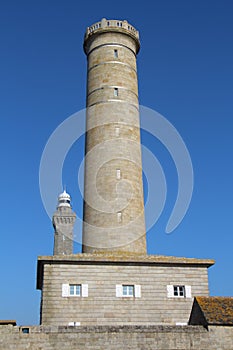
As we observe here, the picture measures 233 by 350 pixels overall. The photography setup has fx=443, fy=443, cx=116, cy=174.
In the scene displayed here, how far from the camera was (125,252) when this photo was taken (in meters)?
24.8

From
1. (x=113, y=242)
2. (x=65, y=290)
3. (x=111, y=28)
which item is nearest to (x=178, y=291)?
(x=113, y=242)

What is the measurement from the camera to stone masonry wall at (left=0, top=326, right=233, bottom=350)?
1611 centimetres

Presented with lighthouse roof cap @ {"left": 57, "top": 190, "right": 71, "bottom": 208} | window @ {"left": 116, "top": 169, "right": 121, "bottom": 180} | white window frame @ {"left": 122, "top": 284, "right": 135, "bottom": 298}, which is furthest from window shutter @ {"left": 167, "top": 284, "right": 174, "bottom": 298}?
lighthouse roof cap @ {"left": 57, "top": 190, "right": 71, "bottom": 208}

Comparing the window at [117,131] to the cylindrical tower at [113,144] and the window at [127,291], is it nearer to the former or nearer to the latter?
the cylindrical tower at [113,144]

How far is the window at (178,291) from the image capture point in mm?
21578

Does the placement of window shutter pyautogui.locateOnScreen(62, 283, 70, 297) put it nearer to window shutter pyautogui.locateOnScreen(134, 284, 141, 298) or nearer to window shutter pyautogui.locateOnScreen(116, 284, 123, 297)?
window shutter pyautogui.locateOnScreen(116, 284, 123, 297)

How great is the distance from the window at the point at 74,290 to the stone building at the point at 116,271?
5cm

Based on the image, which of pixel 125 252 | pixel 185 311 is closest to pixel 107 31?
pixel 125 252

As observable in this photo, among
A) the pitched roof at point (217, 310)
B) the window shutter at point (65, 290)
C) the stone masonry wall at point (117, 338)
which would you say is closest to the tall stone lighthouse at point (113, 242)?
the window shutter at point (65, 290)

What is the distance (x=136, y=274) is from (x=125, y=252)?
10.4 ft

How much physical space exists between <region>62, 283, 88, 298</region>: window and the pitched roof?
213 inches

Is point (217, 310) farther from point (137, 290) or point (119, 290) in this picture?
point (119, 290)

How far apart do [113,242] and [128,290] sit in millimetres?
4560

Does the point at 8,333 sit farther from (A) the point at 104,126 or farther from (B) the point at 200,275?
(A) the point at 104,126
